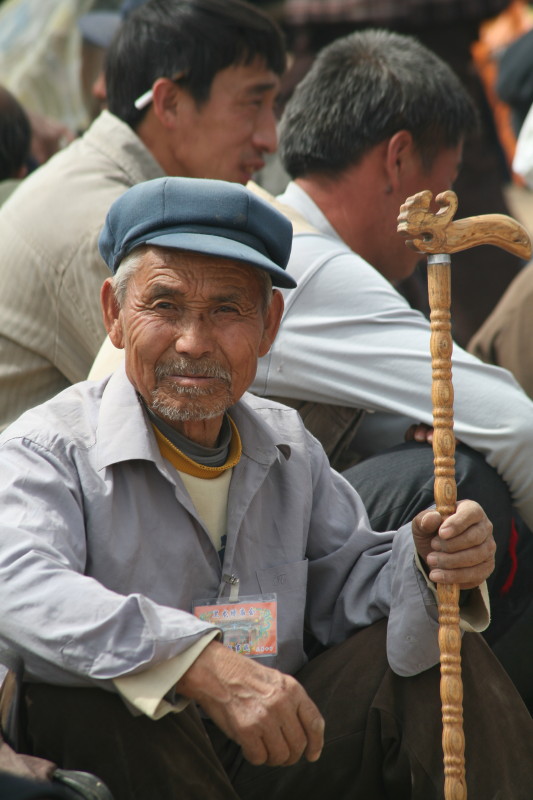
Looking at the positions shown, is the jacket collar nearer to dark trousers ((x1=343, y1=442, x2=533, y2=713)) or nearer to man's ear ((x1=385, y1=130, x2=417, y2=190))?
dark trousers ((x1=343, y1=442, x2=533, y2=713))

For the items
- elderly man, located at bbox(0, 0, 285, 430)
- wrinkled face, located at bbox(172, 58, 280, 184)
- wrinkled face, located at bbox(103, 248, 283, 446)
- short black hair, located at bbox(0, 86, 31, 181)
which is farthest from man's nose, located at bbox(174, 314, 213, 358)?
short black hair, located at bbox(0, 86, 31, 181)

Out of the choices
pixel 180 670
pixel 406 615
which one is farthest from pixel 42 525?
pixel 406 615

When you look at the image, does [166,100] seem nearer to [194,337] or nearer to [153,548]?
[194,337]

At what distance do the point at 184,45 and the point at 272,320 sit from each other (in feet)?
6.07

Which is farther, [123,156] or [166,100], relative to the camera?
[166,100]

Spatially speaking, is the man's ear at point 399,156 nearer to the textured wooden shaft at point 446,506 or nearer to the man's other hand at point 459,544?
the textured wooden shaft at point 446,506

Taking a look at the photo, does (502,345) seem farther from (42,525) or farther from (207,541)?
(42,525)

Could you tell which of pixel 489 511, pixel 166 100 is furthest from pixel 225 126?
pixel 489 511

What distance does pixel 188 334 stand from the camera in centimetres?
264

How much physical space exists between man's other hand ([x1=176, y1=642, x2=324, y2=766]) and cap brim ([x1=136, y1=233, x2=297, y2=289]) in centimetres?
85

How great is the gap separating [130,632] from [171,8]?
2.87 meters

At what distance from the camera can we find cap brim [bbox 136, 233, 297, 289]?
2.58 m

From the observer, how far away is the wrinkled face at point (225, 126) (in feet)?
14.4

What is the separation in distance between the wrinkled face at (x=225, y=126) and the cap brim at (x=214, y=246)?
185 centimetres
